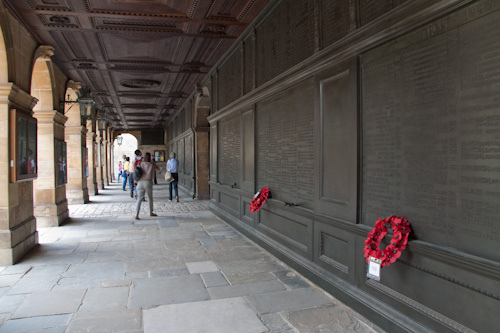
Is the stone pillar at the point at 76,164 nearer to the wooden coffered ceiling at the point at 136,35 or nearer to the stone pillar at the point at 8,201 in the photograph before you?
the wooden coffered ceiling at the point at 136,35

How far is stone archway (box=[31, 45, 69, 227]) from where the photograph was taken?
27.4 feet

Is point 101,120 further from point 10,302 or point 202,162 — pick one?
point 10,302

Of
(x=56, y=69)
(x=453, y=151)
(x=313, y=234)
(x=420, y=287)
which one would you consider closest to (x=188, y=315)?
(x=313, y=234)

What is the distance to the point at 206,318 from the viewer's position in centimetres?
344

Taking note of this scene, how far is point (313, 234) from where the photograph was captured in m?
4.43

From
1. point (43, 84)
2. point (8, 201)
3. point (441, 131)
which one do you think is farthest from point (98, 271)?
point (43, 84)

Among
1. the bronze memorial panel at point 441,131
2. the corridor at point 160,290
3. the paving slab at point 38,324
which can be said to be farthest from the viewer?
the corridor at point 160,290

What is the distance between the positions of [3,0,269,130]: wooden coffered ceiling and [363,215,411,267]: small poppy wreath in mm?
4198

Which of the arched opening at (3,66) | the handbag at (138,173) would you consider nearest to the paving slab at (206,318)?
the arched opening at (3,66)

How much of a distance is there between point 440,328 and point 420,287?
0.31m

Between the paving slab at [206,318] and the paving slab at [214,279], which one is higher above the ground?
the paving slab at [206,318]

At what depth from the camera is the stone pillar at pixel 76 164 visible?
1196 centimetres

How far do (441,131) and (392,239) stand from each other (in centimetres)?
90

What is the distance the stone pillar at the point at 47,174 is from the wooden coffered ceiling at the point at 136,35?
60.4 inches
